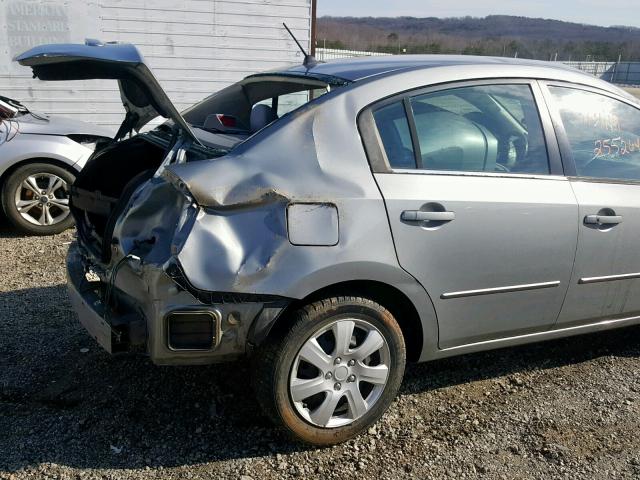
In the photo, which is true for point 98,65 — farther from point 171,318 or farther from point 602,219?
point 602,219

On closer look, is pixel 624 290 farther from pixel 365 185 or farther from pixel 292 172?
pixel 292 172

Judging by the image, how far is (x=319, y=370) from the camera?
2855 millimetres

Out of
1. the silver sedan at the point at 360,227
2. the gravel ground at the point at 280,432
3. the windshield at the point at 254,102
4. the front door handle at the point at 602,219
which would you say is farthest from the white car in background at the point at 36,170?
the front door handle at the point at 602,219

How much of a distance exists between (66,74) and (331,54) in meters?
14.0

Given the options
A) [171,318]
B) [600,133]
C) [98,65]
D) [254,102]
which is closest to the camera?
[171,318]

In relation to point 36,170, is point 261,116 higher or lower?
higher

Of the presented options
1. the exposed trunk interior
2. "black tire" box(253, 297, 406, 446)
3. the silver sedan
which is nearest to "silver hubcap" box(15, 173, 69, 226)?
the exposed trunk interior

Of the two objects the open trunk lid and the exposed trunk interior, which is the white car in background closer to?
the exposed trunk interior

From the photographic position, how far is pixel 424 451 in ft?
9.80

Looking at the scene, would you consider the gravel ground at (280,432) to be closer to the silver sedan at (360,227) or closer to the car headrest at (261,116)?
the silver sedan at (360,227)

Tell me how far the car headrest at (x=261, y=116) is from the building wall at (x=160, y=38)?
7.38m

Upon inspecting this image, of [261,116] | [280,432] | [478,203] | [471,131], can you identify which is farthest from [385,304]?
[261,116]

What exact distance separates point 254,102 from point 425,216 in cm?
151

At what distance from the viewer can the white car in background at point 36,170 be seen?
19.4 ft
